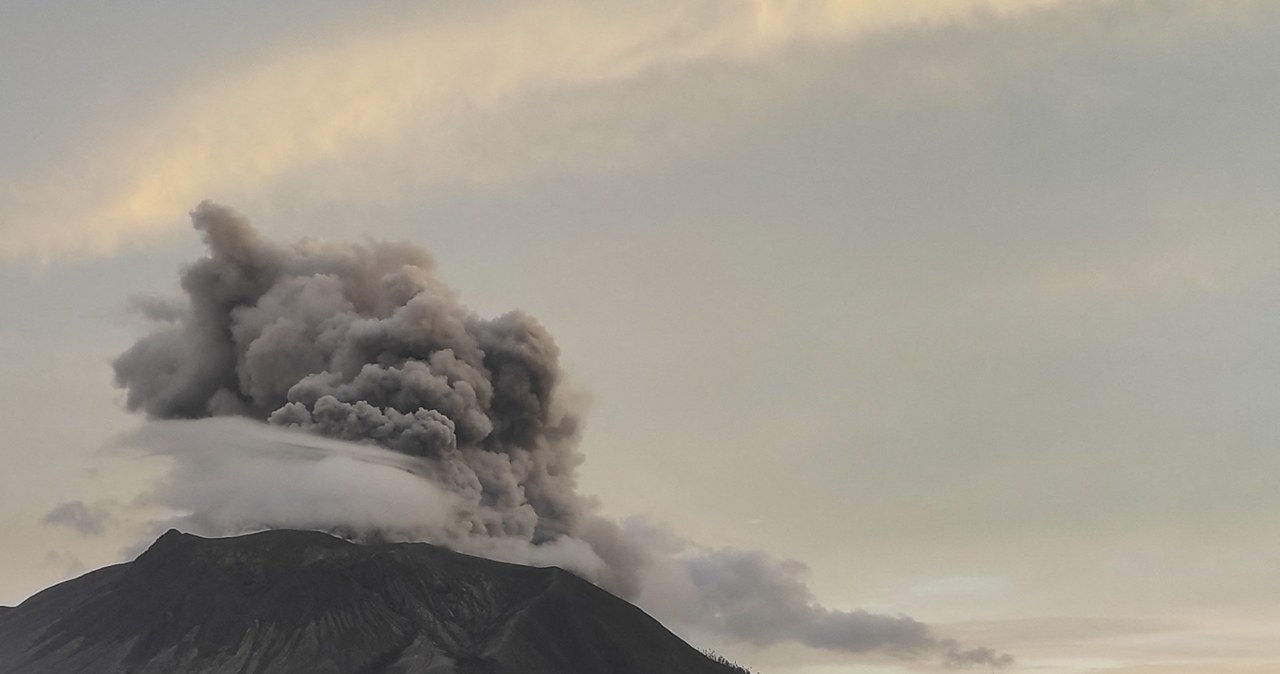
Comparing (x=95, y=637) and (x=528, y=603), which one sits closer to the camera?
(x=95, y=637)

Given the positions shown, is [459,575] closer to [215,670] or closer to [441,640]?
[441,640]

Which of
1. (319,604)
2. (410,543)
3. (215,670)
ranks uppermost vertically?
(410,543)

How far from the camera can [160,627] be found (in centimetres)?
17700

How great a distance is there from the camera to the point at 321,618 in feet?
587

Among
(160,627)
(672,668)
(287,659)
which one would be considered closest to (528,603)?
(672,668)

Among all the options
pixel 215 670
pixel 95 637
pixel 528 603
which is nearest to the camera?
pixel 215 670

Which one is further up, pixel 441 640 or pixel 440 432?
Result: pixel 440 432

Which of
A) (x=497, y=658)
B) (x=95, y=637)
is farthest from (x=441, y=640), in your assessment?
(x=95, y=637)

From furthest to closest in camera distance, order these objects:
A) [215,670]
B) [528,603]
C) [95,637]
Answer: [528,603], [95,637], [215,670]

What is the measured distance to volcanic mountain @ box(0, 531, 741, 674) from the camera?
17225cm

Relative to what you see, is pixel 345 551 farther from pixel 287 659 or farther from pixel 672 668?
pixel 672 668

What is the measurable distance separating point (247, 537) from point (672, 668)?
66.6m

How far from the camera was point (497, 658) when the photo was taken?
17550 centimetres

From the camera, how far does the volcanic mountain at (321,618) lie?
565 feet
